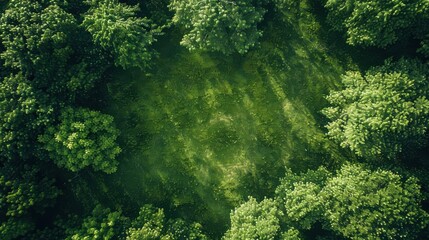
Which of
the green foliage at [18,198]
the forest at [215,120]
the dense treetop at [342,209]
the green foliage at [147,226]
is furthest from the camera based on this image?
the green foliage at [18,198]

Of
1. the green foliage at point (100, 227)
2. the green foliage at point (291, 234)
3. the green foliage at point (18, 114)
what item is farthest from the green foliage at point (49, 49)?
the green foliage at point (291, 234)

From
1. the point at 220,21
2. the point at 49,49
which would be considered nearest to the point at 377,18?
the point at 220,21

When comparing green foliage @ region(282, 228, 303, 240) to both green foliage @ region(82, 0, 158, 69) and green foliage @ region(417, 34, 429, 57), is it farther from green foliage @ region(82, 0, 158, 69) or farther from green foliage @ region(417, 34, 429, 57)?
green foliage @ region(82, 0, 158, 69)

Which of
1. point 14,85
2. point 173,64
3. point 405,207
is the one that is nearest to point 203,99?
point 173,64

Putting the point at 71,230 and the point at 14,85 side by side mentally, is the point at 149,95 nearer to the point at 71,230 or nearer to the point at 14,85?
the point at 14,85

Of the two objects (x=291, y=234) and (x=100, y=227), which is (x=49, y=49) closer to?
(x=100, y=227)

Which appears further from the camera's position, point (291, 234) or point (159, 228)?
point (159, 228)

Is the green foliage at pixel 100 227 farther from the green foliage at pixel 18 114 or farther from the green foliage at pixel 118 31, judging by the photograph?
the green foliage at pixel 118 31
